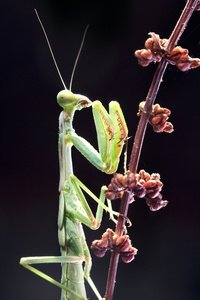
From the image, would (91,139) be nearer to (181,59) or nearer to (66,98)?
(66,98)

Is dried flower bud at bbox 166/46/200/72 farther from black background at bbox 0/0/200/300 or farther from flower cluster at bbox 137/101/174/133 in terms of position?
black background at bbox 0/0/200/300

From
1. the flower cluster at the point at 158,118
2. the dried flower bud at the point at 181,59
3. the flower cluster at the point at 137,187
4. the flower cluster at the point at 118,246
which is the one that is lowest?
the flower cluster at the point at 118,246

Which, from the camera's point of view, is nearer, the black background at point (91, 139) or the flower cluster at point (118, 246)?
the flower cluster at point (118, 246)

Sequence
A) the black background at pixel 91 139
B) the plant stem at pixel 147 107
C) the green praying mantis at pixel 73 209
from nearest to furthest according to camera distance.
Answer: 1. the plant stem at pixel 147 107
2. the green praying mantis at pixel 73 209
3. the black background at pixel 91 139

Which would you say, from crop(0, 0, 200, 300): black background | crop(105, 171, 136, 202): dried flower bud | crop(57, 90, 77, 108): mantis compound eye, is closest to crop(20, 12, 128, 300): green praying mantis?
crop(57, 90, 77, 108): mantis compound eye

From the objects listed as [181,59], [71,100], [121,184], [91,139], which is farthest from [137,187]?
[91,139]

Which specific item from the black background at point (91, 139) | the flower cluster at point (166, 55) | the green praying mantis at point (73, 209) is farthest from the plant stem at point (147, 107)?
the black background at point (91, 139)

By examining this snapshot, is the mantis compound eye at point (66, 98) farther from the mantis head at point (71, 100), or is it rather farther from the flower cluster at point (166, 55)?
the flower cluster at point (166, 55)
